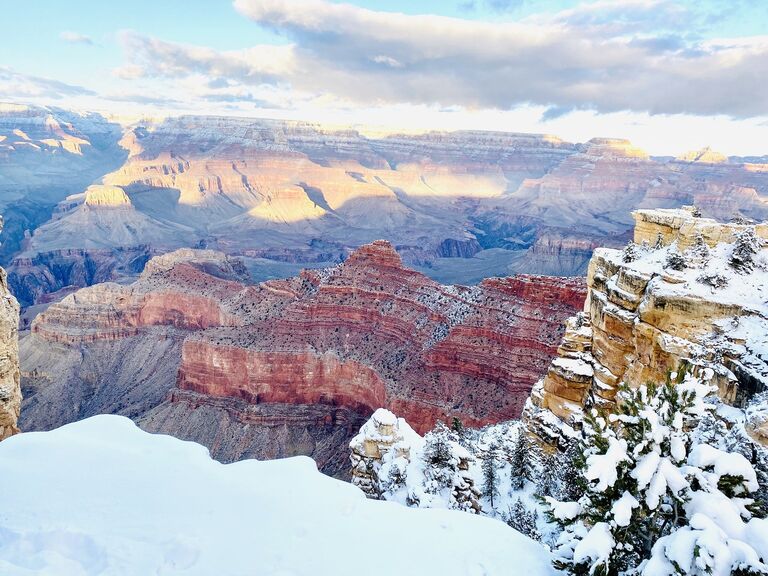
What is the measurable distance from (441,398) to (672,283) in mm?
29977

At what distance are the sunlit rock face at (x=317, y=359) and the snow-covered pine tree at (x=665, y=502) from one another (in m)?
33.9

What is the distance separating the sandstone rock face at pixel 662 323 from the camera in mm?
15406

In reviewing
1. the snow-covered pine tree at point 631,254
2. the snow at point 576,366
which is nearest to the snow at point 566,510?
the snow-covered pine tree at point 631,254

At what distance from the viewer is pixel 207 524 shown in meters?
11.4

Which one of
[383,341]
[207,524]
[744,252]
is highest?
[744,252]

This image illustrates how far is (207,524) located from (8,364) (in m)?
10.5

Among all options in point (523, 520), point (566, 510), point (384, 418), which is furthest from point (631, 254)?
point (566, 510)

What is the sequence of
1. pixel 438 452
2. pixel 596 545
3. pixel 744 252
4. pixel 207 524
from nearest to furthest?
1. pixel 596 545
2. pixel 207 524
3. pixel 744 252
4. pixel 438 452

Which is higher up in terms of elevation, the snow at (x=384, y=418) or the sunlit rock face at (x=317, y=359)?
the snow at (x=384, y=418)

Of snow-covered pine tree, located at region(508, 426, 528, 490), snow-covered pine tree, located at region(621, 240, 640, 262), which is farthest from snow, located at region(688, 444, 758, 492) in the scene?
snow-covered pine tree, located at region(508, 426, 528, 490)

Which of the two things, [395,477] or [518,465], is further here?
[518,465]

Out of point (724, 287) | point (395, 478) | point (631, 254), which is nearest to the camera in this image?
point (724, 287)

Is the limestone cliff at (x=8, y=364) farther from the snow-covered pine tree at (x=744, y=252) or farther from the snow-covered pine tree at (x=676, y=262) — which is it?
the snow-covered pine tree at (x=744, y=252)

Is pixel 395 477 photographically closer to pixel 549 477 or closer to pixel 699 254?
pixel 549 477
